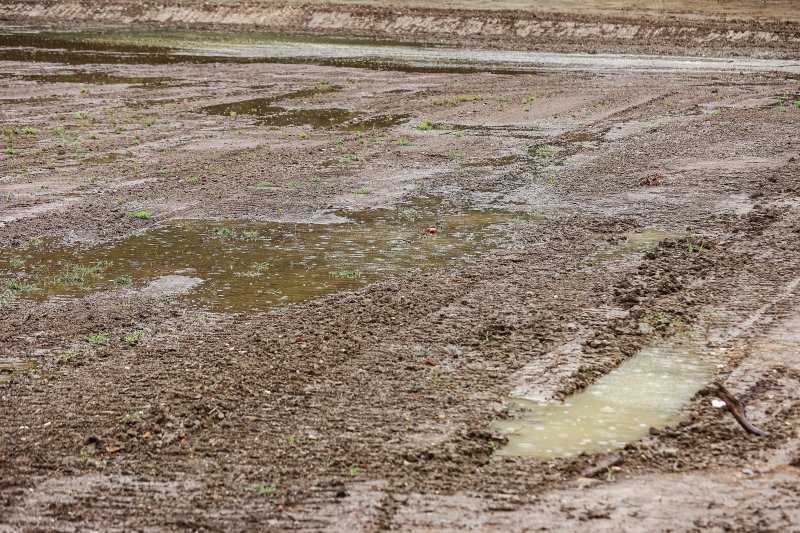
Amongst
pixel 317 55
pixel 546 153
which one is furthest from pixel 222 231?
pixel 317 55

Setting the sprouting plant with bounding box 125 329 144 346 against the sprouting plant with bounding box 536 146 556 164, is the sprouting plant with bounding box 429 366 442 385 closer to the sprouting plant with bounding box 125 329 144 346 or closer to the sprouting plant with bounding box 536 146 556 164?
the sprouting plant with bounding box 125 329 144 346

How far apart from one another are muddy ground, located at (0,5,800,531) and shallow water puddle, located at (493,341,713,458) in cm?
16

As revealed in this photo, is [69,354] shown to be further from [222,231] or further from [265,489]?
[222,231]

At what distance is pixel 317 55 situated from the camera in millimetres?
38906

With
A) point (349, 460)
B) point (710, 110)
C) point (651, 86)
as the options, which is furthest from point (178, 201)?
point (651, 86)

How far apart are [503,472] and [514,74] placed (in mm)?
27374

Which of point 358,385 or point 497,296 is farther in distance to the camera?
point 497,296

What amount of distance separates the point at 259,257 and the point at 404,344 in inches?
148

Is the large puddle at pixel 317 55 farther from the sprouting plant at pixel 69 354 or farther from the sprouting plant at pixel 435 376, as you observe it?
the sprouting plant at pixel 435 376

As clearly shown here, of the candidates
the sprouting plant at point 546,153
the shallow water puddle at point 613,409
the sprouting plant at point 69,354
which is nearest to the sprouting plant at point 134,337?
the sprouting plant at point 69,354

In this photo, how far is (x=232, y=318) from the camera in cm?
1041

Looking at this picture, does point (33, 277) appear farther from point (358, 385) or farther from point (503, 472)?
point (503, 472)

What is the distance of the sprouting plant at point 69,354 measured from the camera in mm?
9291

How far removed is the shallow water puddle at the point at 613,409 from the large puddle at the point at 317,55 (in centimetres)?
2607
